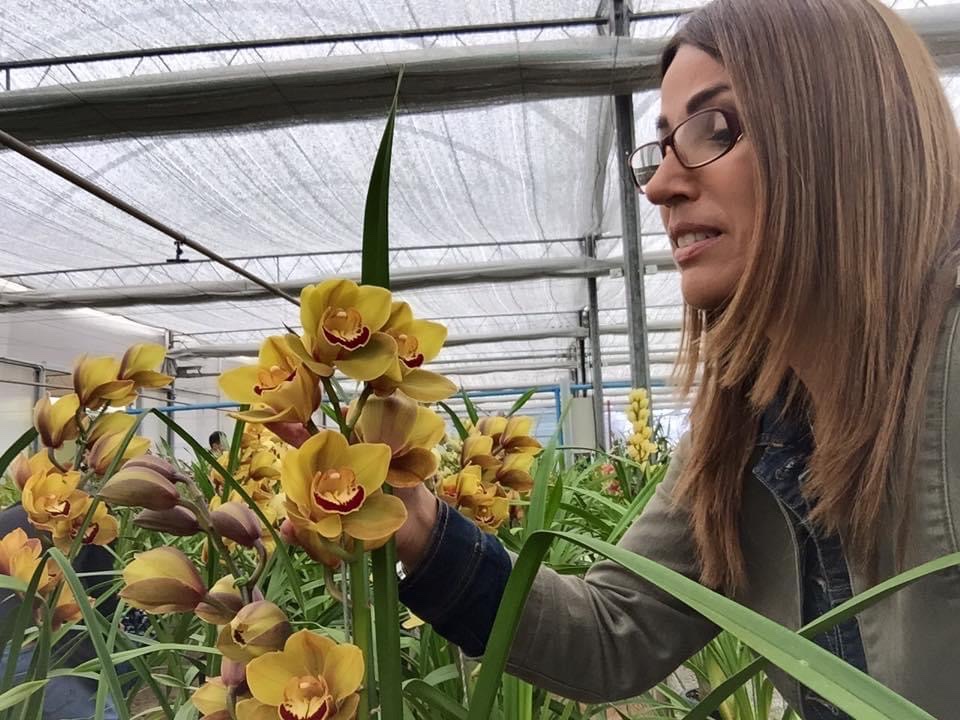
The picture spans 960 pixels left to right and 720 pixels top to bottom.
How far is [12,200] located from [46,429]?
518cm

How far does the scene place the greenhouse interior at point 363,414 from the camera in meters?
0.32

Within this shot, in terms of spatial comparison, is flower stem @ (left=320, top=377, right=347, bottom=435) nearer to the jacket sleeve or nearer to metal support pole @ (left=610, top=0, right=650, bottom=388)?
the jacket sleeve

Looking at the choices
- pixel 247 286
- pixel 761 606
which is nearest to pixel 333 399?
pixel 761 606

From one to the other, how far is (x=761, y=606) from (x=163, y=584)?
2.05 ft

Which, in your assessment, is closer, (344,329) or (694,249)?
(344,329)

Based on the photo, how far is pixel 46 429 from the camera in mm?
581

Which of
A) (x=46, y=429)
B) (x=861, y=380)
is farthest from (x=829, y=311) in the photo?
(x=46, y=429)

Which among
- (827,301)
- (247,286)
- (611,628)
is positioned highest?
(247,286)

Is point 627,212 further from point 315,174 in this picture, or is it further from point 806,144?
point 806,144

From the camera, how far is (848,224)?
0.57 meters

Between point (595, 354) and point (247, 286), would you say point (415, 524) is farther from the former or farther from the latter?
point (595, 354)

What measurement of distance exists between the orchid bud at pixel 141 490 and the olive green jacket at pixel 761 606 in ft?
1.22

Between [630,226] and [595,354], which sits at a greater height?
[630,226]

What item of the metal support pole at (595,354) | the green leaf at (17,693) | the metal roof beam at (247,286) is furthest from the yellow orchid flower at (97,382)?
the metal support pole at (595,354)
